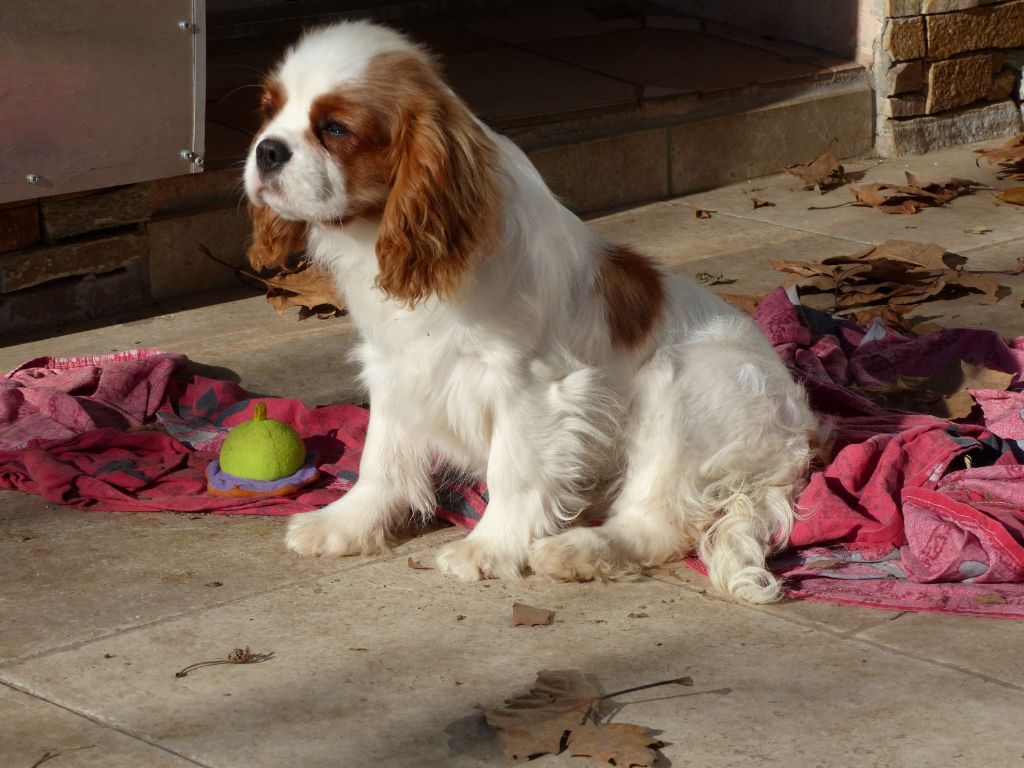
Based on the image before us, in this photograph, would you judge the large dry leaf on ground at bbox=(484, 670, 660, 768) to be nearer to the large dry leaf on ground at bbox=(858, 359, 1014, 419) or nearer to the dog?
the dog

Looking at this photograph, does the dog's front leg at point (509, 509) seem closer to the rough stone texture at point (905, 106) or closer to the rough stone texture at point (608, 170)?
the rough stone texture at point (608, 170)

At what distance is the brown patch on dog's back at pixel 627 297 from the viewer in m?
4.21

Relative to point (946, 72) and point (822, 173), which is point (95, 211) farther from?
point (946, 72)

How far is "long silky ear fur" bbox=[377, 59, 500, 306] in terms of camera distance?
3.77m

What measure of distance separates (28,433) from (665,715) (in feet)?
9.03

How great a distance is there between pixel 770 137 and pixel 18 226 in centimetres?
429

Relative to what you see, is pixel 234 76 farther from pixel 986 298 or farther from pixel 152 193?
pixel 986 298

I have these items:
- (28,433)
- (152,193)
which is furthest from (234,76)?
(28,433)

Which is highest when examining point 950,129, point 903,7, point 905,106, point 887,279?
point 903,7

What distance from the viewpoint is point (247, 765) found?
121 inches

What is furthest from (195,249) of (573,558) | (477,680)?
(477,680)

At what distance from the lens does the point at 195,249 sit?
6719 mm

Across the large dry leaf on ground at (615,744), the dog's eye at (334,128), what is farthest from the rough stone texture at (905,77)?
the large dry leaf on ground at (615,744)

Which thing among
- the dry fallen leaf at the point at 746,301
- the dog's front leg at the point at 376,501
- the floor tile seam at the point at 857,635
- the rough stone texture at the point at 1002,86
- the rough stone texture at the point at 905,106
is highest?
the rough stone texture at the point at 1002,86
